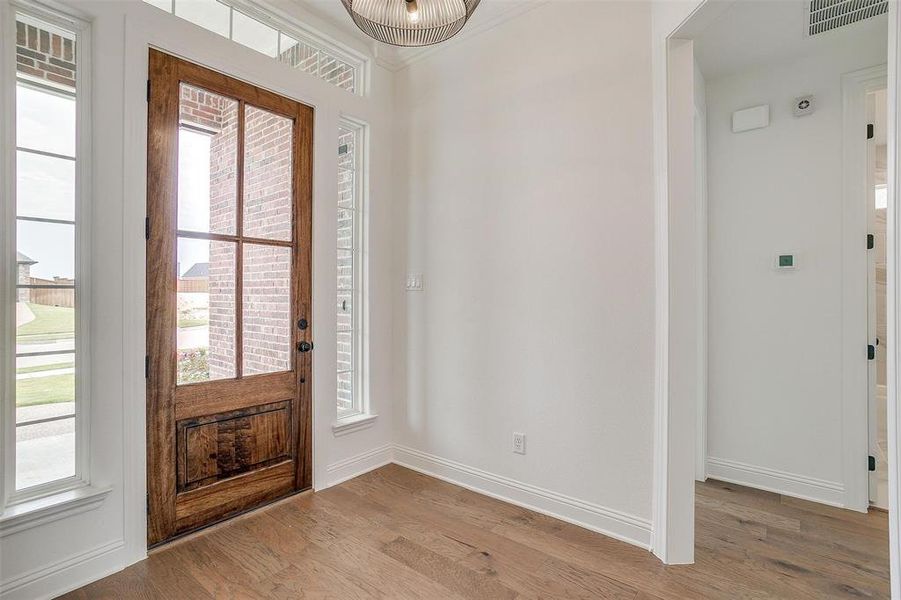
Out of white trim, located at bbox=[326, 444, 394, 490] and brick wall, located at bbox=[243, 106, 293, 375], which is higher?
brick wall, located at bbox=[243, 106, 293, 375]

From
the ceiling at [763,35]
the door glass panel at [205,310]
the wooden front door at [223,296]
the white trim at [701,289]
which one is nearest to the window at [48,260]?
the wooden front door at [223,296]

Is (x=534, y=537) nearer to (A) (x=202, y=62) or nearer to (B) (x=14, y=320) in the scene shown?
(B) (x=14, y=320)

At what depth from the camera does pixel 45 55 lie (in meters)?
1.80

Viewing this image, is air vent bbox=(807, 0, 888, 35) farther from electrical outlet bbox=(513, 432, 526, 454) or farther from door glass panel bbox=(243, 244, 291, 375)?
door glass panel bbox=(243, 244, 291, 375)

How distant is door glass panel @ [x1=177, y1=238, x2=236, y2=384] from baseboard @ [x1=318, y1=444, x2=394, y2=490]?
3.11ft

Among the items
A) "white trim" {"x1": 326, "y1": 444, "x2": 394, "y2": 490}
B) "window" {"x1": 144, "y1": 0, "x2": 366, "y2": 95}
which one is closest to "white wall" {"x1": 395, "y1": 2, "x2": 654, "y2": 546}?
"white trim" {"x1": 326, "y1": 444, "x2": 394, "y2": 490}

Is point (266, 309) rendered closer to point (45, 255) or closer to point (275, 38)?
point (45, 255)

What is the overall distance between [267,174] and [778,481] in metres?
3.71

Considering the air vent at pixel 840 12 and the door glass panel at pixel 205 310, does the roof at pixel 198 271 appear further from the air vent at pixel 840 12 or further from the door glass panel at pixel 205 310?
the air vent at pixel 840 12

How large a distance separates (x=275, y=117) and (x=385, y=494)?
7.81 feet

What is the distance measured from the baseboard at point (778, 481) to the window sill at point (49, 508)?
3.55 meters

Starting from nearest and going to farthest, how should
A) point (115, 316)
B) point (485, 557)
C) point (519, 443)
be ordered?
1. point (115, 316)
2. point (485, 557)
3. point (519, 443)

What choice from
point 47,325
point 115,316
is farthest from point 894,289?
point 47,325

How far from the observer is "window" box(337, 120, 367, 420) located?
3054 mm
